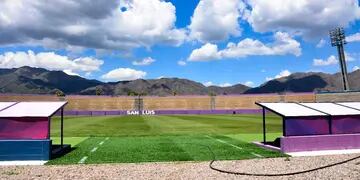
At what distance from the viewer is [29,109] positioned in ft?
54.0

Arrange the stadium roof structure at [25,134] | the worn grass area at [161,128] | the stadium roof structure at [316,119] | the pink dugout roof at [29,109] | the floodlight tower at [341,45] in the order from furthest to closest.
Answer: the floodlight tower at [341,45]
the worn grass area at [161,128]
the stadium roof structure at [316,119]
the pink dugout roof at [29,109]
the stadium roof structure at [25,134]

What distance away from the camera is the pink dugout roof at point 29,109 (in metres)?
15.6

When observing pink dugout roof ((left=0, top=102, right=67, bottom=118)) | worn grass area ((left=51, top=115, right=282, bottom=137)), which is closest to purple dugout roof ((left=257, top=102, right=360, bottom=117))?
pink dugout roof ((left=0, top=102, right=67, bottom=118))

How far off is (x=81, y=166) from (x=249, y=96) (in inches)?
3881

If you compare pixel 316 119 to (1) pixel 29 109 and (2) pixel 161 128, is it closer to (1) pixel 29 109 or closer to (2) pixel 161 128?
(1) pixel 29 109

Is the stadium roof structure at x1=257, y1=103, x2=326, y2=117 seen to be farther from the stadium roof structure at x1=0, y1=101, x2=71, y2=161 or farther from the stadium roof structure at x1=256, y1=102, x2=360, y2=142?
the stadium roof structure at x1=0, y1=101, x2=71, y2=161

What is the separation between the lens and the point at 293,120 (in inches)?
662

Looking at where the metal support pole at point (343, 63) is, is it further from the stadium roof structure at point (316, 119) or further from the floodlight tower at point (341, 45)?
the stadium roof structure at point (316, 119)

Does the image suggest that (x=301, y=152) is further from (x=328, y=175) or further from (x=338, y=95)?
(x=338, y=95)

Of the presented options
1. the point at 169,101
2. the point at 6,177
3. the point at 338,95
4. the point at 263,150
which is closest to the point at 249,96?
the point at 169,101

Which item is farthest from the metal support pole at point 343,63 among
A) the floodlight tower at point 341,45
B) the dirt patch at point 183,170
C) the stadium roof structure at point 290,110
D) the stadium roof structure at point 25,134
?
the stadium roof structure at point 25,134

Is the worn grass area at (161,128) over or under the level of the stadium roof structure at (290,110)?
under

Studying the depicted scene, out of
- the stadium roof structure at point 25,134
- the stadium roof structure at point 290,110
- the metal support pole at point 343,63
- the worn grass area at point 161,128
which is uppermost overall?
the metal support pole at point 343,63

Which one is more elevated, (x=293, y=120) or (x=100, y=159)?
(x=293, y=120)
